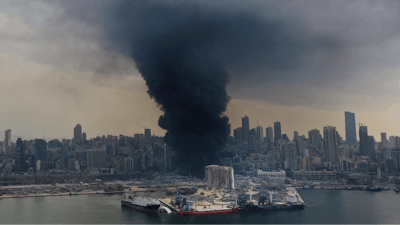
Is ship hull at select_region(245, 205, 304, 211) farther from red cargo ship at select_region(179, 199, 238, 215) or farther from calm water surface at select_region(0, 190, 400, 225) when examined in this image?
red cargo ship at select_region(179, 199, 238, 215)

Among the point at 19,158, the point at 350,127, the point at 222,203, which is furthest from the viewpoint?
the point at 350,127

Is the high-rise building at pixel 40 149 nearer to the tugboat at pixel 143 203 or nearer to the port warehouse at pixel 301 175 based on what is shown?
the port warehouse at pixel 301 175

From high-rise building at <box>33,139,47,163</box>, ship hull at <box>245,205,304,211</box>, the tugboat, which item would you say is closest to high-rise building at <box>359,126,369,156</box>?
ship hull at <box>245,205,304,211</box>

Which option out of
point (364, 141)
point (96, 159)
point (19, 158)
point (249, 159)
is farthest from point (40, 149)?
point (364, 141)

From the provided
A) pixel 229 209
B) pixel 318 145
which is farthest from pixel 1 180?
pixel 318 145

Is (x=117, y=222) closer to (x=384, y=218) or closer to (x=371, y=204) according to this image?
(x=384, y=218)

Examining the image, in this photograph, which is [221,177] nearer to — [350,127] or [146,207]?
[146,207]

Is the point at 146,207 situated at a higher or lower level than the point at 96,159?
lower
